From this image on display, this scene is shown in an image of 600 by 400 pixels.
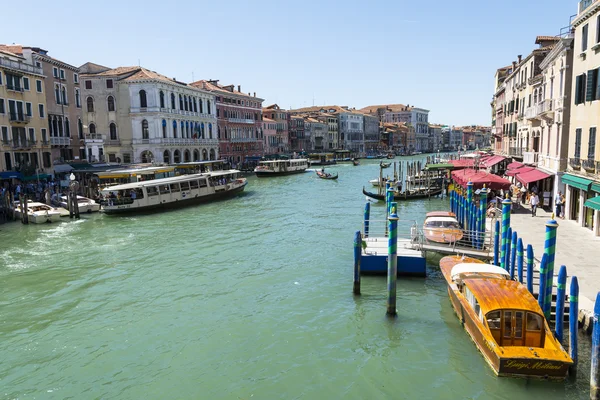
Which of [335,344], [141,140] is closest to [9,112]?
[141,140]

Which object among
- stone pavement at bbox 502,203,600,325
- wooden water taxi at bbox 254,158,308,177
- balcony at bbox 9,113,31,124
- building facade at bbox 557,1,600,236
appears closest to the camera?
stone pavement at bbox 502,203,600,325

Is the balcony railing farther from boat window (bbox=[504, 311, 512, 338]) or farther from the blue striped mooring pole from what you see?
boat window (bbox=[504, 311, 512, 338])

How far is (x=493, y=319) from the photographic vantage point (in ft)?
28.0

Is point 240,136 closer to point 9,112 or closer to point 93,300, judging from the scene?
point 9,112

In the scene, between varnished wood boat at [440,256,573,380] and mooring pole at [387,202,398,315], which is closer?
varnished wood boat at [440,256,573,380]

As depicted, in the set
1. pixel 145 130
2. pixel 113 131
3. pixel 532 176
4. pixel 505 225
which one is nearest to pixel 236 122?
pixel 145 130

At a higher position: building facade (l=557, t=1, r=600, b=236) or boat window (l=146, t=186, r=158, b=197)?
building facade (l=557, t=1, r=600, b=236)

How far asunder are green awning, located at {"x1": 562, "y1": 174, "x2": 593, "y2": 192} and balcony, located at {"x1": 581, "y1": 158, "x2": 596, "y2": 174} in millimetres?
355

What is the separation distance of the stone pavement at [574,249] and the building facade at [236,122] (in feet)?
146

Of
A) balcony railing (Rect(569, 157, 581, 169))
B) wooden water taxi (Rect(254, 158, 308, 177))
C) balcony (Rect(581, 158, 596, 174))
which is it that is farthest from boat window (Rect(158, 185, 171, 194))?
wooden water taxi (Rect(254, 158, 308, 177))

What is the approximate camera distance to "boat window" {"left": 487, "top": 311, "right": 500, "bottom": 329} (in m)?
8.49

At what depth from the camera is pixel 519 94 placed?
31531 mm

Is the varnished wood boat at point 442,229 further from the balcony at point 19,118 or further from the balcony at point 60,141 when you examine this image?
the balcony at point 60,141

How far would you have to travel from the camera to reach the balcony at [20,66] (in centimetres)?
2898
